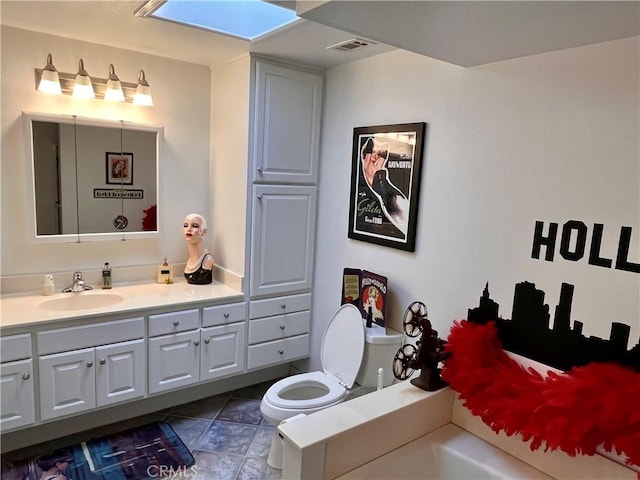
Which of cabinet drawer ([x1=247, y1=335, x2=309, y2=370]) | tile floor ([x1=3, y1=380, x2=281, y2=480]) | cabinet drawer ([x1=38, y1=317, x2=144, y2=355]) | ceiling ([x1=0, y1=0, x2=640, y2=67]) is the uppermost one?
ceiling ([x1=0, y1=0, x2=640, y2=67])

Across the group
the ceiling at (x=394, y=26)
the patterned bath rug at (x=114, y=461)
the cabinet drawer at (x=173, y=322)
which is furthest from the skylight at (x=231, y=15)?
the patterned bath rug at (x=114, y=461)

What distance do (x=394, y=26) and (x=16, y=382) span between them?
2.40 m

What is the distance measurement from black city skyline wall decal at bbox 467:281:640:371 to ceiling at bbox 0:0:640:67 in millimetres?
922

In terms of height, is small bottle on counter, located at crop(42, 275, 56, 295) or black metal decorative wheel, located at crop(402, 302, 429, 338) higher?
black metal decorative wheel, located at crop(402, 302, 429, 338)

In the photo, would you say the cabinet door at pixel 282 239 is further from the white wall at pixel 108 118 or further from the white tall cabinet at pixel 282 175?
the white wall at pixel 108 118

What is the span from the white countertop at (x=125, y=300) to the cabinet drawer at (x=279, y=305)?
14 centimetres

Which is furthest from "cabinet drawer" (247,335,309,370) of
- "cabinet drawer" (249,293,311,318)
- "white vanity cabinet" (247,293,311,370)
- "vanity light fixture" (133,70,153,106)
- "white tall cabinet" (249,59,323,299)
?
"vanity light fixture" (133,70,153,106)

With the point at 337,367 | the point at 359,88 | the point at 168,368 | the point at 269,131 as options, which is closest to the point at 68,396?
the point at 168,368

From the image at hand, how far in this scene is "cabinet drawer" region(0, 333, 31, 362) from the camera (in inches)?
84.6

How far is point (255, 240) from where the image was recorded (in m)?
2.89

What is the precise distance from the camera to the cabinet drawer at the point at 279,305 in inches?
117

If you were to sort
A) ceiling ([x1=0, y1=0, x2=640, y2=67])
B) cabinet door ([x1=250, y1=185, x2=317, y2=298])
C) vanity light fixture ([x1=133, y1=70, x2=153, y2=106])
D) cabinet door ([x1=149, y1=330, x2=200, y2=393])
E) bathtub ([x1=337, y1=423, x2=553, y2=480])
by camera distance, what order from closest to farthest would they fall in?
ceiling ([x1=0, y1=0, x2=640, y2=67]), bathtub ([x1=337, y1=423, x2=553, y2=480]), cabinet door ([x1=149, y1=330, x2=200, y2=393]), vanity light fixture ([x1=133, y1=70, x2=153, y2=106]), cabinet door ([x1=250, y1=185, x2=317, y2=298])

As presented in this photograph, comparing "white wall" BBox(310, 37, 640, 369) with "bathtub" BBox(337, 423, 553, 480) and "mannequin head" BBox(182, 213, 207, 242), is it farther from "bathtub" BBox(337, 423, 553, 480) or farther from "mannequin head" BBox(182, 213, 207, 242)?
A: "mannequin head" BBox(182, 213, 207, 242)

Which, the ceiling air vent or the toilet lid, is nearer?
the ceiling air vent
